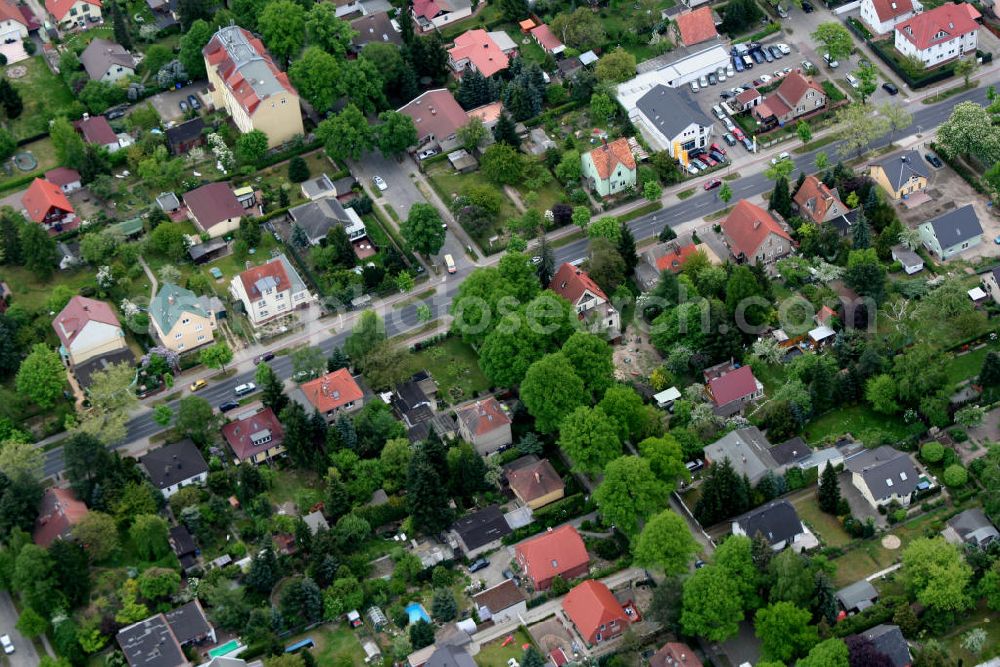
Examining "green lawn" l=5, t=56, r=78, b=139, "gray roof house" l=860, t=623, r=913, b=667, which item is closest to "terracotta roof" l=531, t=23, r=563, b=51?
"green lawn" l=5, t=56, r=78, b=139

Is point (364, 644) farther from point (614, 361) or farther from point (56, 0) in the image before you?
point (56, 0)

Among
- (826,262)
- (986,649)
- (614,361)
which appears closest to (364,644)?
(614,361)

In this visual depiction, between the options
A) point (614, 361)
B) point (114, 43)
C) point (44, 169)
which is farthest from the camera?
point (114, 43)

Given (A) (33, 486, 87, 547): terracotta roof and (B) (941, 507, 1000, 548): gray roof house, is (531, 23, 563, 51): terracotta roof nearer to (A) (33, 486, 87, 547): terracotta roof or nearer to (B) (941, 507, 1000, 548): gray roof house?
(B) (941, 507, 1000, 548): gray roof house

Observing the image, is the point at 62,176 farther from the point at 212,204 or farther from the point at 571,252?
the point at 571,252

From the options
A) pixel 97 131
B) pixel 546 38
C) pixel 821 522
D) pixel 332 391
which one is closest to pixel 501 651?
pixel 821 522

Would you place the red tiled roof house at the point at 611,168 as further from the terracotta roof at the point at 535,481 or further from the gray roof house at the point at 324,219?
the terracotta roof at the point at 535,481
